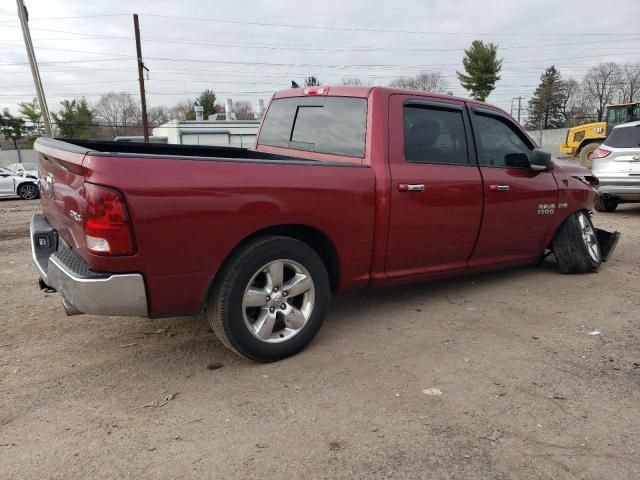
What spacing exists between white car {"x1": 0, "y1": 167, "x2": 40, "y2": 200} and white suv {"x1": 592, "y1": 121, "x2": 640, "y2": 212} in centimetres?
1695

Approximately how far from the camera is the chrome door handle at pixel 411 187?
384 cm

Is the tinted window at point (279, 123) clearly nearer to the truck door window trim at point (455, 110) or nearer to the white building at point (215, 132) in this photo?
the truck door window trim at point (455, 110)

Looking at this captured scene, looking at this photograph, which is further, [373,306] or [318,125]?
[373,306]

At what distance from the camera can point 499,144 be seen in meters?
4.82

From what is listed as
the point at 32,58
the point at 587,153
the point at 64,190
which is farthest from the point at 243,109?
the point at 64,190

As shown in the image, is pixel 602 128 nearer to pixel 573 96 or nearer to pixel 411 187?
pixel 411 187

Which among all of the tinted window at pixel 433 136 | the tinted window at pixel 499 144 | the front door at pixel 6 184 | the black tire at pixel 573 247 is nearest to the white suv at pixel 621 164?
the black tire at pixel 573 247

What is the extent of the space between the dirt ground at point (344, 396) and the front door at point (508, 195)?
59 cm

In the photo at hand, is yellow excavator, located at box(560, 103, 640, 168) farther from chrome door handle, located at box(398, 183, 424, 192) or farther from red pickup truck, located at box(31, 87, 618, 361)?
chrome door handle, located at box(398, 183, 424, 192)

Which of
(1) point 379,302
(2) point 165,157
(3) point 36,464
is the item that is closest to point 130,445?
(3) point 36,464

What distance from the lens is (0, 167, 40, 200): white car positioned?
17475 millimetres

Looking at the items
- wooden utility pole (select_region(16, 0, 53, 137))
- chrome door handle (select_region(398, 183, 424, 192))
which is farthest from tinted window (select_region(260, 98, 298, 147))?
wooden utility pole (select_region(16, 0, 53, 137))

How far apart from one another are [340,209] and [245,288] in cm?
85

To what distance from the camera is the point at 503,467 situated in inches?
92.8
